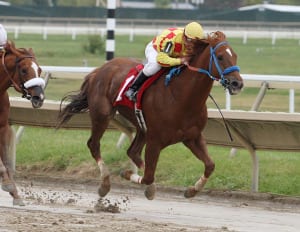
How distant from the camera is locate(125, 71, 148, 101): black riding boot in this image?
779cm

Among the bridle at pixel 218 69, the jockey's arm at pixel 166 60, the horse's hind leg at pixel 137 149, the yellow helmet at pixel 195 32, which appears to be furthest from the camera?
the horse's hind leg at pixel 137 149

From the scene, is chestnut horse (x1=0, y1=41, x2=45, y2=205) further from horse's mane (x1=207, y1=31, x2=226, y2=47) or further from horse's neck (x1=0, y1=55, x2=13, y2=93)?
horse's mane (x1=207, y1=31, x2=226, y2=47)

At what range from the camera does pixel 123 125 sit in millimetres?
9227

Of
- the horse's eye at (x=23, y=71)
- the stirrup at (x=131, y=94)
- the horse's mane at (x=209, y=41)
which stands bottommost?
the stirrup at (x=131, y=94)

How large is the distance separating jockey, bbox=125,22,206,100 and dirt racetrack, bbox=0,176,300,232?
0.97 m

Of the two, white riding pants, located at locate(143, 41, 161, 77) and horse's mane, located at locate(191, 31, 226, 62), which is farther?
white riding pants, located at locate(143, 41, 161, 77)

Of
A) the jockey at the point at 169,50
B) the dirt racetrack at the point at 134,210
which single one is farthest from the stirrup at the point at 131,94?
the dirt racetrack at the point at 134,210

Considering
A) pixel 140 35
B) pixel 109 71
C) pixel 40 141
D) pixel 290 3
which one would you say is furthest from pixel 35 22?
pixel 109 71

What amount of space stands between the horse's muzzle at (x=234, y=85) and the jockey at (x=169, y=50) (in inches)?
24.4

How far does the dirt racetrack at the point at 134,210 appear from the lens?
6680mm

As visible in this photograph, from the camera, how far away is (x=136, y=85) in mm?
7816

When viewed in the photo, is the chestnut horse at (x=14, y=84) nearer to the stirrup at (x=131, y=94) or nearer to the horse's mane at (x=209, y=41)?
the stirrup at (x=131, y=94)

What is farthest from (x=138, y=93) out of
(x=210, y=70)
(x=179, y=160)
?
(x=179, y=160)

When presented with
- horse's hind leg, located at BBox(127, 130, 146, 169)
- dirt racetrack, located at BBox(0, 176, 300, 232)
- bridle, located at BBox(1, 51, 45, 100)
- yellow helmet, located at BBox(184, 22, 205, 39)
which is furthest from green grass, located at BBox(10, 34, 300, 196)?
bridle, located at BBox(1, 51, 45, 100)
